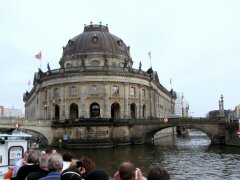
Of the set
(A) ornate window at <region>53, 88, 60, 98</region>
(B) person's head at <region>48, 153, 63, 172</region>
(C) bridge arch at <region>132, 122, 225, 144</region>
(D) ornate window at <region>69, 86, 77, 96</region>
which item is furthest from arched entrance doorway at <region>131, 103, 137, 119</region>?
(B) person's head at <region>48, 153, 63, 172</region>

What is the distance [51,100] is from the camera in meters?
68.6

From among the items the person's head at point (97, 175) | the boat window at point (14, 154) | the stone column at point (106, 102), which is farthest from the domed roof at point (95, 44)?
the person's head at point (97, 175)

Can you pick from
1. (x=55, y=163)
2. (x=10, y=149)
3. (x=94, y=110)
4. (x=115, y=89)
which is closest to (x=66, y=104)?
(x=94, y=110)

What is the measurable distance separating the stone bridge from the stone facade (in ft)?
10.0

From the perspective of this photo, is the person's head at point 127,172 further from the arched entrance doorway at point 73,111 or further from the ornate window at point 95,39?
the ornate window at point 95,39

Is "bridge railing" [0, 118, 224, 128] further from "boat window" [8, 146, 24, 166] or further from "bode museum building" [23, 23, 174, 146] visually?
"boat window" [8, 146, 24, 166]

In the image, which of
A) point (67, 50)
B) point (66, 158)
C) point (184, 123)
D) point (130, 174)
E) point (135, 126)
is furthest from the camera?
point (67, 50)

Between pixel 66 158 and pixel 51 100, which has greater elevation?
pixel 51 100

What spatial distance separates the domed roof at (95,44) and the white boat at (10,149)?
188 ft

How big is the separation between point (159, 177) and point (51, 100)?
64.3 meters

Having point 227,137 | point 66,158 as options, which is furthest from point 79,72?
point 66,158

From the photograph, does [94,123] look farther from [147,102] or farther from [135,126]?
[147,102]

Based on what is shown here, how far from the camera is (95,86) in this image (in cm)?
6494

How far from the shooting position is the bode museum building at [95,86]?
213 feet
